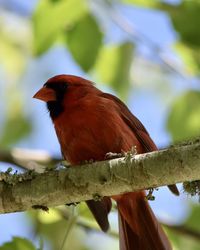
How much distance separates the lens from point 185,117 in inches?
162

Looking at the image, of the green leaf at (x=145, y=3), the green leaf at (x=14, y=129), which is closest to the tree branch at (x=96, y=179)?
the green leaf at (x=145, y=3)

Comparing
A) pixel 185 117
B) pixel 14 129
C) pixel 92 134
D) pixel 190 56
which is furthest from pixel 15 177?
pixel 14 129

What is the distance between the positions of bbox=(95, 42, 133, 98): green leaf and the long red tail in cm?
81

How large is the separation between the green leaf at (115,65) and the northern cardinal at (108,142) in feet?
0.43

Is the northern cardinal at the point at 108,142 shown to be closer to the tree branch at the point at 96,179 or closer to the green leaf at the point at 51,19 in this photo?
the green leaf at the point at 51,19

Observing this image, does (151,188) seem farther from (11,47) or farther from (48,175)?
(11,47)

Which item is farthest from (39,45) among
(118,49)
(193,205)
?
(193,205)

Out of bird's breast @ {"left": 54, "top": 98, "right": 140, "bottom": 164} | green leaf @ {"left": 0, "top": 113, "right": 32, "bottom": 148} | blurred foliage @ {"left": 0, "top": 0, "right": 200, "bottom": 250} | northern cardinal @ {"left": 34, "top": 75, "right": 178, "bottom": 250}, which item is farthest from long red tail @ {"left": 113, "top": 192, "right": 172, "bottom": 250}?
green leaf @ {"left": 0, "top": 113, "right": 32, "bottom": 148}

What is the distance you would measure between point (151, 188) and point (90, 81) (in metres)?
1.76

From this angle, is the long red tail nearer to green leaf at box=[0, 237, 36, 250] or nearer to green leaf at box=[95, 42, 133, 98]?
green leaf at box=[95, 42, 133, 98]

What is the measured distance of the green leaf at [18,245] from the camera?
2.75m

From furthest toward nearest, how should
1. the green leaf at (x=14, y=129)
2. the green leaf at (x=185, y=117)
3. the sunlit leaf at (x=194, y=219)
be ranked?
the green leaf at (x=14, y=129) → the sunlit leaf at (x=194, y=219) → the green leaf at (x=185, y=117)

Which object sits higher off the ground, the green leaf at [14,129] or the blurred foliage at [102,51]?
the green leaf at [14,129]

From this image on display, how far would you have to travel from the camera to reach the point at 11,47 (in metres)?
6.80
